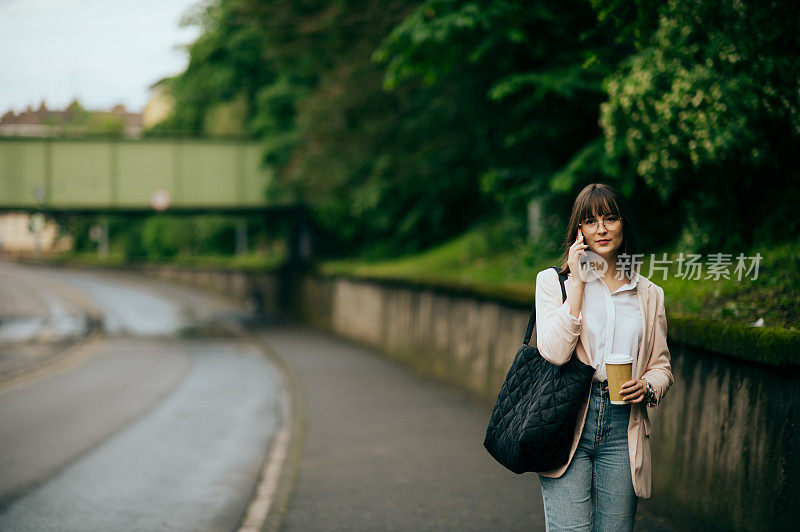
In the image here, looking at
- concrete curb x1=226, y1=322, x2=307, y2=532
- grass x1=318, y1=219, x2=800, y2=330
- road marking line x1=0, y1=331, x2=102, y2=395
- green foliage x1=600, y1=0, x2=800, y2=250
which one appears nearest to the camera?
grass x1=318, y1=219, x2=800, y2=330

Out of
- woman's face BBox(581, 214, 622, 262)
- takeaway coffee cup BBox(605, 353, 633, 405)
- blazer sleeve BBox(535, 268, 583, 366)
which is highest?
woman's face BBox(581, 214, 622, 262)

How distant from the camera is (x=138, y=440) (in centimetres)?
1003

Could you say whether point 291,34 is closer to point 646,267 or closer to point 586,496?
point 646,267

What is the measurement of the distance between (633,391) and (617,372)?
0.10 meters

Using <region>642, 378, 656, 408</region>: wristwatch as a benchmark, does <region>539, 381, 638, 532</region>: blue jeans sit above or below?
below

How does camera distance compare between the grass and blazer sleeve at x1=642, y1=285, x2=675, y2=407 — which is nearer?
blazer sleeve at x1=642, y1=285, x2=675, y2=407

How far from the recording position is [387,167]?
19.8 m

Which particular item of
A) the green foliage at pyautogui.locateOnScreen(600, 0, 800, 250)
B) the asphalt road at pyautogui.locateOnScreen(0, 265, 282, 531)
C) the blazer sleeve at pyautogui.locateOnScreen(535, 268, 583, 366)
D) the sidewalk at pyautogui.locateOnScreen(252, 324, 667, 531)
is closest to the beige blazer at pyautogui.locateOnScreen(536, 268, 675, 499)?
the blazer sleeve at pyautogui.locateOnScreen(535, 268, 583, 366)

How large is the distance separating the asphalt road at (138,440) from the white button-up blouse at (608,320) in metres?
3.95

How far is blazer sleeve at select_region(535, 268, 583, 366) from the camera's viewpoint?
3.12 m

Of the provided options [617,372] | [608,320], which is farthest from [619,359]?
[608,320]

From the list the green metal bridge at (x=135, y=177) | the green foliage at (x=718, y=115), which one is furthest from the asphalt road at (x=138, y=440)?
the green metal bridge at (x=135, y=177)

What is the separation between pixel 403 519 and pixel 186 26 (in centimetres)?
3693

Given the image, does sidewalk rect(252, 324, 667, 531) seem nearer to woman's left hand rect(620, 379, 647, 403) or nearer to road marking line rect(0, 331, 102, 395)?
woman's left hand rect(620, 379, 647, 403)
